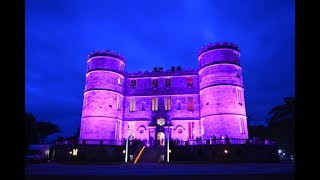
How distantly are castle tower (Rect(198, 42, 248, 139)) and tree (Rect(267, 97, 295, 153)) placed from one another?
22.4m

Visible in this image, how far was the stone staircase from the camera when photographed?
33656 millimetres

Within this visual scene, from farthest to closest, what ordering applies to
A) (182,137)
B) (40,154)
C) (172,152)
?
(182,137) < (40,154) < (172,152)

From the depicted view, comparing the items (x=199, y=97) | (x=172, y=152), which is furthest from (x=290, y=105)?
(x=172, y=152)

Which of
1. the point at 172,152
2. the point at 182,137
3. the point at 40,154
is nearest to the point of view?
the point at 172,152

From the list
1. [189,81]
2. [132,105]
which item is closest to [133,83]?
[132,105]

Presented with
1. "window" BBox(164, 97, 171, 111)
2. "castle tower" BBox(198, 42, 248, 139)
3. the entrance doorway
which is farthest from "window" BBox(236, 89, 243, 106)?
the entrance doorway

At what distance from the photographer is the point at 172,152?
117 ft
